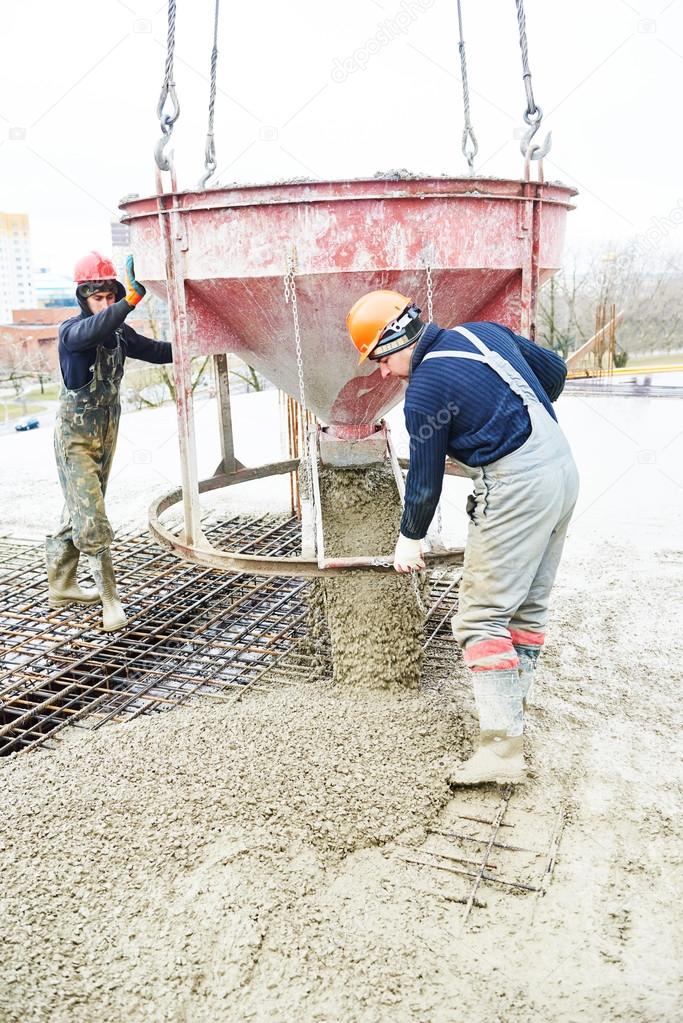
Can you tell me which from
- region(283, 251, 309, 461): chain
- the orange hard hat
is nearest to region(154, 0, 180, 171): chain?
region(283, 251, 309, 461): chain

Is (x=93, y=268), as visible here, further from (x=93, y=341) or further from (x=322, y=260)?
(x=322, y=260)

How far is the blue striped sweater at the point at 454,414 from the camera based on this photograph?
270cm

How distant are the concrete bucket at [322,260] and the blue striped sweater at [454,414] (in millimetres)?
523

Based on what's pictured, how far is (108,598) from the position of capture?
4.32 metres

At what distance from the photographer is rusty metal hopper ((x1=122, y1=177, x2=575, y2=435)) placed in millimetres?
3086

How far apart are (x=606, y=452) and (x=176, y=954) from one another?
20.9ft

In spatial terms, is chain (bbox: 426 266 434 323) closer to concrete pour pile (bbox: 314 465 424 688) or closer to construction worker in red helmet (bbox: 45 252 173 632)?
concrete pour pile (bbox: 314 465 424 688)

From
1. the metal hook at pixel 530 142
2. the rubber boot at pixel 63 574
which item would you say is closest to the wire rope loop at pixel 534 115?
the metal hook at pixel 530 142

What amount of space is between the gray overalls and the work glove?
1.60 m

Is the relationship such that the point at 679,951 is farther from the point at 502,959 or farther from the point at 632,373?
the point at 632,373

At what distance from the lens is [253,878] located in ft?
8.12

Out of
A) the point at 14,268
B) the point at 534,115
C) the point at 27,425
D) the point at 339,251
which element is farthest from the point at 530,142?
the point at 14,268

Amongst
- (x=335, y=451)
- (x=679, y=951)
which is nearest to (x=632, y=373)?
(x=335, y=451)

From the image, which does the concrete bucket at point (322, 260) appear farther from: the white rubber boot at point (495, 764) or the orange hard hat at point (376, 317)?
the white rubber boot at point (495, 764)
